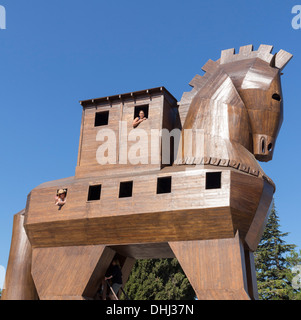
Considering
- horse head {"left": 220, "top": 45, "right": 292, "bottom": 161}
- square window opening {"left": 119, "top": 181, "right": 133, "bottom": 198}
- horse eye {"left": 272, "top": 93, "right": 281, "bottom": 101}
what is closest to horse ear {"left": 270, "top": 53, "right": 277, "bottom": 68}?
horse head {"left": 220, "top": 45, "right": 292, "bottom": 161}

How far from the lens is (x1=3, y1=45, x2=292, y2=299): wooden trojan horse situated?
12758 millimetres

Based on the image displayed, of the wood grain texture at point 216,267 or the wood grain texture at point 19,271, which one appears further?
the wood grain texture at point 19,271

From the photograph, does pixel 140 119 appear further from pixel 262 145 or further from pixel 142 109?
pixel 262 145

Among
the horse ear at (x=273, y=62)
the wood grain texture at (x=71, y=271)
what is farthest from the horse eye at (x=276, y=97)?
the wood grain texture at (x=71, y=271)

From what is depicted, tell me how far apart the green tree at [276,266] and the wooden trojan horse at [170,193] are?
15039mm

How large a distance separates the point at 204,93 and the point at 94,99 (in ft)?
12.5

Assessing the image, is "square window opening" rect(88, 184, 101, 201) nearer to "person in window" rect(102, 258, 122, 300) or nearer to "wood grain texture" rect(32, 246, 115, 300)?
"wood grain texture" rect(32, 246, 115, 300)

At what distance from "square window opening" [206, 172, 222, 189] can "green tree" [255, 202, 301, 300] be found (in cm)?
1596

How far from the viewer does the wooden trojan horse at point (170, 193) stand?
502 inches

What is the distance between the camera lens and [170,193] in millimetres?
13211

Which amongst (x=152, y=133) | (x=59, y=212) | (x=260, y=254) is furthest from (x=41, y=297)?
(x=260, y=254)

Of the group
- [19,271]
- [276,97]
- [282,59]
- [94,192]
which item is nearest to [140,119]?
[94,192]

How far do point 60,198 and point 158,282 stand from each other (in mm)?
12912

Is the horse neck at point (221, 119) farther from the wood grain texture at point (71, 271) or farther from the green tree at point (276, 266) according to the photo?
the green tree at point (276, 266)
